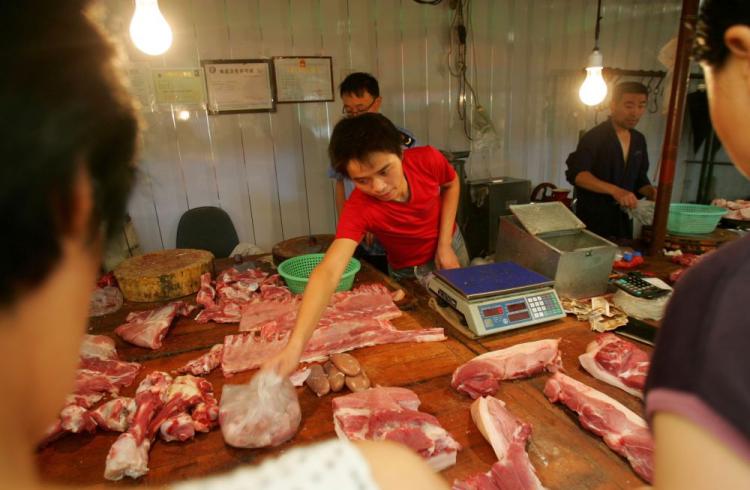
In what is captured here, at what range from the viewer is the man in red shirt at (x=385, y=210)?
6.51ft

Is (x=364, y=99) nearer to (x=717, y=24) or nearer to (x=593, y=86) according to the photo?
(x=593, y=86)

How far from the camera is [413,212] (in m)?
2.95

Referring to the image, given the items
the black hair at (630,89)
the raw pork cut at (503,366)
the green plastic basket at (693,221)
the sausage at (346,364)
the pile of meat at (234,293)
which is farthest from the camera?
the black hair at (630,89)

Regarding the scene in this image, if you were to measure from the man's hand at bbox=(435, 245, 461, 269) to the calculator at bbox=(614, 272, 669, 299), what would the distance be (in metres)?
0.97

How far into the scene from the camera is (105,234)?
509 millimetres

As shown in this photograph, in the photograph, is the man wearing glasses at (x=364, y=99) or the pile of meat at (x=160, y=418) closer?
the pile of meat at (x=160, y=418)

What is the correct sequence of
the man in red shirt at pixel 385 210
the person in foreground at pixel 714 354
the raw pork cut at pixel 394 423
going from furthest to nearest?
the man in red shirt at pixel 385 210 → the raw pork cut at pixel 394 423 → the person in foreground at pixel 714 354

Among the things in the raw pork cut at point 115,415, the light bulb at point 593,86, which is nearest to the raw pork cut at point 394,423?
the raw pork cut at point 115,415

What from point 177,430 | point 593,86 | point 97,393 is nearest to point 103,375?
point 97,393

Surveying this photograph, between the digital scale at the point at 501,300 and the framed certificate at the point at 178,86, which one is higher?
the framed certificate at the point at 178,86

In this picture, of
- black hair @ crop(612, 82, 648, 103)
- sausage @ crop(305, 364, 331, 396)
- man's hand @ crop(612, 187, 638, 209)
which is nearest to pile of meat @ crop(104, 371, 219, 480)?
sausage @ crop(305, 364, 331, 396)

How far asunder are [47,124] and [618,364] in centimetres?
198

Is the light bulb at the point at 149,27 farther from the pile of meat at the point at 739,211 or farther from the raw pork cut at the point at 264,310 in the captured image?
the pile of meat at the point at 739,211

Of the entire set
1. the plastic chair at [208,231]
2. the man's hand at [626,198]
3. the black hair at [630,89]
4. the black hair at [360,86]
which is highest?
the black hair at [360,86]
